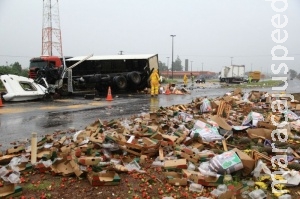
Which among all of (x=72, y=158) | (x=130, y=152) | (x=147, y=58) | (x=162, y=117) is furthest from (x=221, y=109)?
(x=147, y=58)

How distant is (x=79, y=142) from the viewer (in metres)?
5.14

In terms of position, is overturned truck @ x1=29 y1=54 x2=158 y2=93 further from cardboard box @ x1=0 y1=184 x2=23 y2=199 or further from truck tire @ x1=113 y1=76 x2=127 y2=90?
cardboard box @ x1=0 y1=184 x2=23 y2=199

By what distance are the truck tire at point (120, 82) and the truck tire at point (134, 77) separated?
368 millimetres

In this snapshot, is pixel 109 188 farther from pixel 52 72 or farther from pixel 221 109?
pixel 52 72

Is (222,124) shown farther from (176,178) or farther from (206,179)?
(176,178)

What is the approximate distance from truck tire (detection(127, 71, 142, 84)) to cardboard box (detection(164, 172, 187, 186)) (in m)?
15.2

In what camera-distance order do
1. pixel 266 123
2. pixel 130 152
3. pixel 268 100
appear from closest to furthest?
pixel 130 152 → pixel 266 123 → pixel 268 100

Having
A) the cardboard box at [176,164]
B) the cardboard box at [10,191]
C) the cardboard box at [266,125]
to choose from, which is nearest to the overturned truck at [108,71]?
the cardboard box at [266,125]

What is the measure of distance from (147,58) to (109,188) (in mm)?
16060

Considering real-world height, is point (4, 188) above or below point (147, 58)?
below

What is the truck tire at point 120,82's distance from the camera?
1850cm

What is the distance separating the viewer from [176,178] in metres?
3.69

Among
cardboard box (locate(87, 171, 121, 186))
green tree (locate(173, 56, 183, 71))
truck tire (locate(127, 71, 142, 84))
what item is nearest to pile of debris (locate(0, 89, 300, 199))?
cardboard box (locate(87, 171, 121, 186))

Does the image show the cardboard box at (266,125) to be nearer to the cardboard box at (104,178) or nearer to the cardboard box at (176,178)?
the cardboard box at (176,178)
